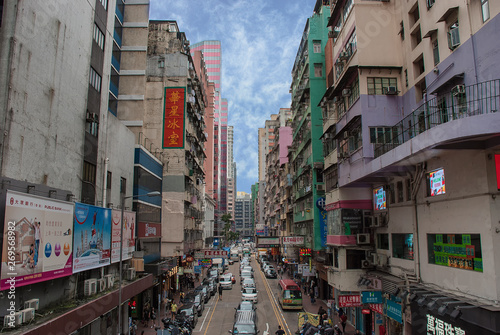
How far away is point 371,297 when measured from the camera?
20.2 m

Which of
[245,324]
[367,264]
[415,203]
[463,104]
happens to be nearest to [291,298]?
[245,324]

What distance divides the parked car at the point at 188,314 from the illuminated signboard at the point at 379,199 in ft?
47.5

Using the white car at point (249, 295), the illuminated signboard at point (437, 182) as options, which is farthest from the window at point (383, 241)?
the white car at point (249, 295)

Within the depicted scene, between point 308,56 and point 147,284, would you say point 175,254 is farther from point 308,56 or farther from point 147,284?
point 308,56

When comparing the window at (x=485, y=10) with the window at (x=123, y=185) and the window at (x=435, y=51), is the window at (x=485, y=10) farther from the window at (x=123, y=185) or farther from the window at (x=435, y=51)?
the window at (x=123, y=185)

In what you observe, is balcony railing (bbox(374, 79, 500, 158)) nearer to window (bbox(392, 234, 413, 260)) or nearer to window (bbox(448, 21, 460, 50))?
window (bbox(448, 21, 460, 50))

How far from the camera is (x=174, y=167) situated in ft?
134

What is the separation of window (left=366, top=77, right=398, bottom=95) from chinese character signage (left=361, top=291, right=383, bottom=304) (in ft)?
35.7

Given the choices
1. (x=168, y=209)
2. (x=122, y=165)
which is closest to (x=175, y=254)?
(x=168, y=209)

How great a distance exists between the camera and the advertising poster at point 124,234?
23.1 metres

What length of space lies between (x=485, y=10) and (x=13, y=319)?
1922 cm

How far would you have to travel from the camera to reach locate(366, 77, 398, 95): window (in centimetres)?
2098

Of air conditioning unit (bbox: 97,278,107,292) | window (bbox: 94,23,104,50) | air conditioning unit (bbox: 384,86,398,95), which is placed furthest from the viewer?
window (bbox: 94,23,104,50)

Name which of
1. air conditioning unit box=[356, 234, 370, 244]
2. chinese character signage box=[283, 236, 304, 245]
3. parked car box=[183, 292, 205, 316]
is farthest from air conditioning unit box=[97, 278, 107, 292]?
chinese character signage box=[283, 236, 304, 245]
